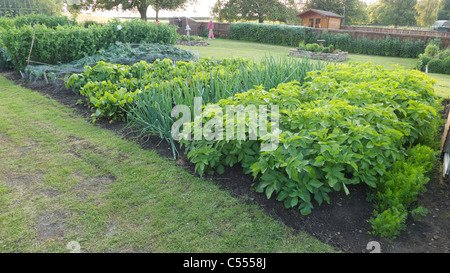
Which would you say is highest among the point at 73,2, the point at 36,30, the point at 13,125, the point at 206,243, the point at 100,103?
the point at 73,2

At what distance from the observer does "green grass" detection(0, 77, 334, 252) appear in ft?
7.04

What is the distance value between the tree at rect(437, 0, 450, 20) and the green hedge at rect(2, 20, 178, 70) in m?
52.3

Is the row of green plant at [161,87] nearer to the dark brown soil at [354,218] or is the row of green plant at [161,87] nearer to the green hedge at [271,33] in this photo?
the dark brown soil at [354,218]

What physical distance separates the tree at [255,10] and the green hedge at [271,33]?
40.9 feet

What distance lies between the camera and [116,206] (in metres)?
2.53

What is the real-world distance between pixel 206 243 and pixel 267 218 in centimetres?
56

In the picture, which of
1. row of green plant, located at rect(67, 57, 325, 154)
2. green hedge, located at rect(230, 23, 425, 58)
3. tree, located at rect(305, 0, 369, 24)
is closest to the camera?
row of green plant, located at rect(67, 57, 325, 154)

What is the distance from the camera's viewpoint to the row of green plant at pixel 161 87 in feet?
11.6

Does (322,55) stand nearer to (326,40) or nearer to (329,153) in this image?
(326,40)

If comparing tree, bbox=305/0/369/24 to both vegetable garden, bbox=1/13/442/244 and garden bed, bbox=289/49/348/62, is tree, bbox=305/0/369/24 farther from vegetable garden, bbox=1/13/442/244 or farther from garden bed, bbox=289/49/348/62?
vegetable garden, bbox=1/13/442/244

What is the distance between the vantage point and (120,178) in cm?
296

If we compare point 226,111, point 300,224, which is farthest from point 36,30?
point 300,224

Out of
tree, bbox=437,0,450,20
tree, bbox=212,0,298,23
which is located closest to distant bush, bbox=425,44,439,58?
tree, bbox=212,0,298,23
